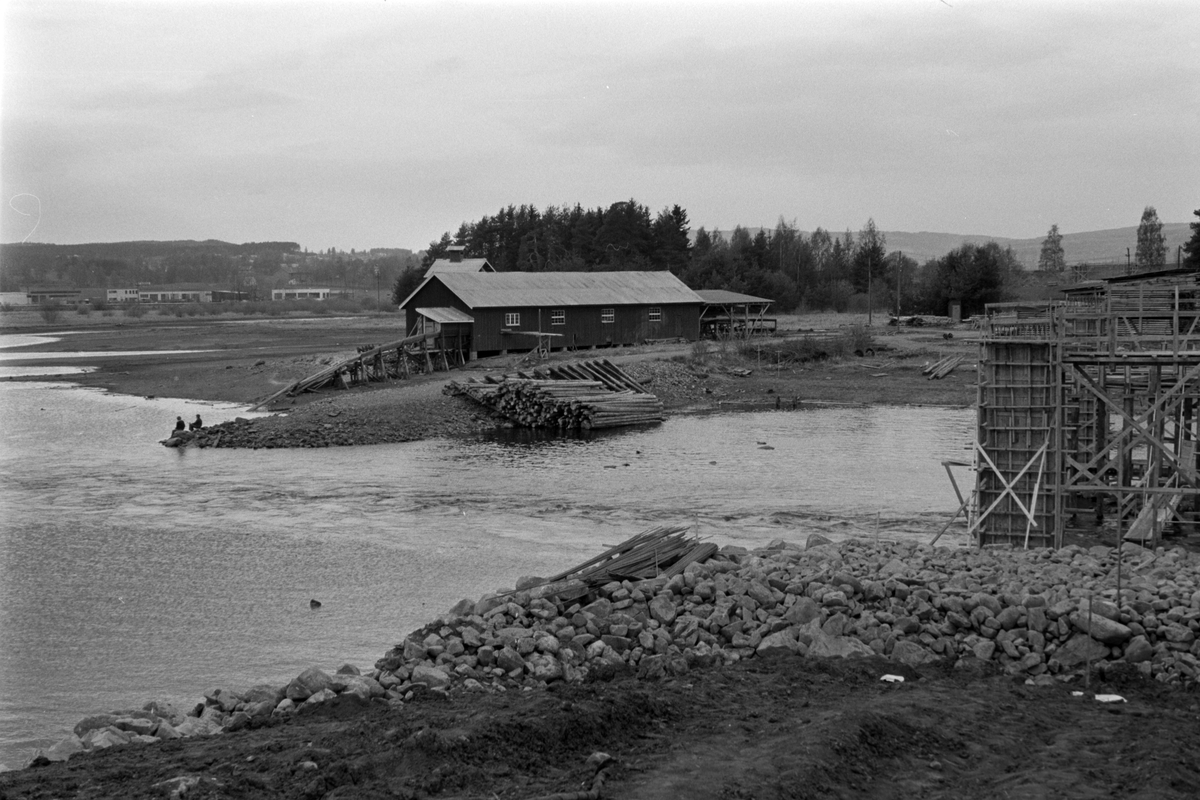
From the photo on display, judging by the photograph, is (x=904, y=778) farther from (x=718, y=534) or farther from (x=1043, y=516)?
(x=718, y=534)

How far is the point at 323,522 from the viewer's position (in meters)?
25.0

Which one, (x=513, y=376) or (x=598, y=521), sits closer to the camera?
(x=598, y=521)

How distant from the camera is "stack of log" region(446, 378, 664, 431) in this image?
40156 mm

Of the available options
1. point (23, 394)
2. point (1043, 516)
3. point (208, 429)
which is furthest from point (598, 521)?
point (23, 394)

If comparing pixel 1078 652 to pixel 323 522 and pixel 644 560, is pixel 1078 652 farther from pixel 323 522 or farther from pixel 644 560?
pixel 323 522

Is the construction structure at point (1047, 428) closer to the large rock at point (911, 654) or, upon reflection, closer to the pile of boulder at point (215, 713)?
the large rock at point (911, 654)

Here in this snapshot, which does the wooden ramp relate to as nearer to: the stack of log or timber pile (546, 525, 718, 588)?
the stack of log

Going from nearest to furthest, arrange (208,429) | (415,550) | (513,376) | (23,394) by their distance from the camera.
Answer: (415,550)
(208,429)
(513,376)
(23,394)

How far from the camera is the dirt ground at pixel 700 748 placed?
1014 centimetres

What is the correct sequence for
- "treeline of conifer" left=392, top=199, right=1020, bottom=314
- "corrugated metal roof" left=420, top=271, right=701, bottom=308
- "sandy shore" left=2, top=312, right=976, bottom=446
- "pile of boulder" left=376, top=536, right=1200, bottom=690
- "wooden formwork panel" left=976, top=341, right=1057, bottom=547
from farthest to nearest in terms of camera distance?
1. "treeline of conifer" left=392, top=199, right=1020, bottom=314
2. "corrugated metal roof" left=420, top=271, right=701, bottom=308
3. "sandy shore" left=2, top=312, right=976, bottom=446
4. "wooden formwork panel" left=976, top=341, right=1057, bottom=547
5. "pile of boulder" left=376, top=536, right=1200, bottom=690

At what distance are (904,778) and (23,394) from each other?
154ft

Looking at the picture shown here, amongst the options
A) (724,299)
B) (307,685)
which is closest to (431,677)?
(307,685)

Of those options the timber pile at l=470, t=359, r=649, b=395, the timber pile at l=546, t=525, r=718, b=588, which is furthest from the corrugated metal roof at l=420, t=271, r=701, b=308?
the timber pile at l=546, t=525, r=718, b=588

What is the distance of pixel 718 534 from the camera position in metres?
23.0
